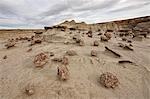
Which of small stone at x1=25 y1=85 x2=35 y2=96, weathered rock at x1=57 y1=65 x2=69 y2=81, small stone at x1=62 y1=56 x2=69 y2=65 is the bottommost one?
small stone at x1=25 y1=85 x2=35 y2=96

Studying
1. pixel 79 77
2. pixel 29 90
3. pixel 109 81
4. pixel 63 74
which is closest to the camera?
pixel 29 90

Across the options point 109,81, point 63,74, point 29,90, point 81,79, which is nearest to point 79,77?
point 81,79

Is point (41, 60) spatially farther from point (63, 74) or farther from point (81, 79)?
point (81, 79)

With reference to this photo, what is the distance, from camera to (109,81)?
3.05 meters

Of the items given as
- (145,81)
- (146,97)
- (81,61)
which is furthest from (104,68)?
(146,97)

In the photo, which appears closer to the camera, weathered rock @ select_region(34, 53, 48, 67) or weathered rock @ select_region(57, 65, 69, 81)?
weathered rock @ select_region(57, 65, 69, 81)

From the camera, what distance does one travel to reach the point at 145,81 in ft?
10.6

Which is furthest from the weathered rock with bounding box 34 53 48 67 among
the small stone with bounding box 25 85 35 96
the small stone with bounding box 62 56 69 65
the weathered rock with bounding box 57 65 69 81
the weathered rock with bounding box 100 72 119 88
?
the weathered rock with bounding box 100 72 119 88

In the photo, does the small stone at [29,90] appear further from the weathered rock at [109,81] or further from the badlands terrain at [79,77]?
the weathered rock at [109,81]

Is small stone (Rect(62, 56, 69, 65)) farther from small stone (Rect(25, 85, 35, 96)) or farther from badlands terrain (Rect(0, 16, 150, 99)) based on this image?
small stone (Rect(25, 85, 35, 96))

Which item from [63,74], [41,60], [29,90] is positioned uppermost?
[41,60]

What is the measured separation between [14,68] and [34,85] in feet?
3.78

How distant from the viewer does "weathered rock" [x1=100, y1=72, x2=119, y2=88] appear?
3008mm

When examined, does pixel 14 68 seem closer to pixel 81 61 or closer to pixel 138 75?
pixel 81 61
